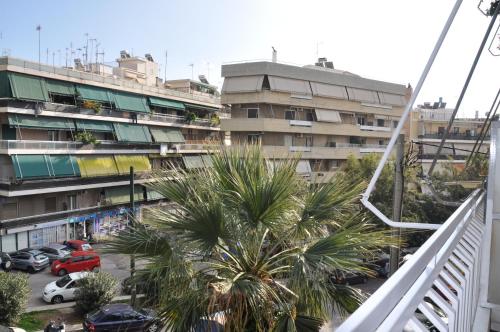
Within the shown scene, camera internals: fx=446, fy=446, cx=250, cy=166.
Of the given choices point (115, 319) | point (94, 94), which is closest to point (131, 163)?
point (94, 94)

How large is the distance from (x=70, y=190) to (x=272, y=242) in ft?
77.7

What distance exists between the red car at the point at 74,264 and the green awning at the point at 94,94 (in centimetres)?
1056

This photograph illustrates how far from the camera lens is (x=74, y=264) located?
20812mm

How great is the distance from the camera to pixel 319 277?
4496 millimetres

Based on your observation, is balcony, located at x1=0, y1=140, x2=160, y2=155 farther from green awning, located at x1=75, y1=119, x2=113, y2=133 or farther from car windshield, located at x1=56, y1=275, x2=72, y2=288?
car windshield, located at x1=56, y1=275, x2=72, y2=288

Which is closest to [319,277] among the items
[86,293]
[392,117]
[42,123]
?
[86,293]

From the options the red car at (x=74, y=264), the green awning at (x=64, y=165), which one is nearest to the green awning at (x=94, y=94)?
the green awning at (x=64, y=165)

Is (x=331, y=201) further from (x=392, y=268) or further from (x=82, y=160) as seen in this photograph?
(x=82, y=160)

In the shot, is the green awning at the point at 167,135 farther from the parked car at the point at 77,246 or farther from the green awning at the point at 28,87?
the parked car at the point at 77,246

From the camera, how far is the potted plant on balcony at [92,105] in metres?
27.2

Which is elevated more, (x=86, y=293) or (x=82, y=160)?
(x=82, y=160)

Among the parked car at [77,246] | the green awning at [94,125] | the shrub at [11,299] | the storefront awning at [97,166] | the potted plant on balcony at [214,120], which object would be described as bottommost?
the parked car at [77,246]

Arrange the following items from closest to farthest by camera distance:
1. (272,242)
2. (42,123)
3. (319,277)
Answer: (319,277) < (272,242) < (42,123)

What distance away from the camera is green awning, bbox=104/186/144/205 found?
1151 inches
